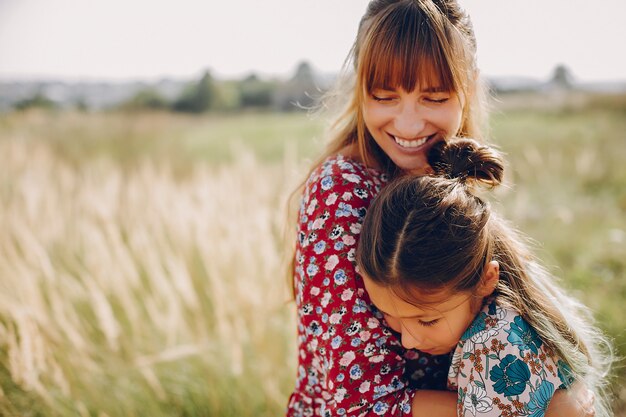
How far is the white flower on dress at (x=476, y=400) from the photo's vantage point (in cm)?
134

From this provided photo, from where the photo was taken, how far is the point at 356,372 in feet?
4.70

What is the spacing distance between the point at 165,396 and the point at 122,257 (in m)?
0.86

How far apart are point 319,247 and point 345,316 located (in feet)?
0.64

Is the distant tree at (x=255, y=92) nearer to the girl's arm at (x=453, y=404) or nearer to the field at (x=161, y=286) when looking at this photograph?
the field at (x=161, y=286)

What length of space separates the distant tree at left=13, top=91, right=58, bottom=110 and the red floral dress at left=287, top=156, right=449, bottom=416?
1020 centimetres

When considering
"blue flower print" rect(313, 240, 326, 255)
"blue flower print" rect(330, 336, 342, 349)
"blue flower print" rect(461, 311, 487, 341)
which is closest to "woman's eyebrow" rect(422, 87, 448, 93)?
"blue flower print" rect(313, 240, 326, 255)

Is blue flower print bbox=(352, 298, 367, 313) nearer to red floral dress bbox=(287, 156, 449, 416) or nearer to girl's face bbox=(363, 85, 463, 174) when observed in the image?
red floral dress bbox=(287, 156, 449, 416)

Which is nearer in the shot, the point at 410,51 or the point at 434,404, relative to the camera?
the point at 434,404

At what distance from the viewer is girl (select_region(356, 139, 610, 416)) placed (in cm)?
135

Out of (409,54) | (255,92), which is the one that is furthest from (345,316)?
(255,92)

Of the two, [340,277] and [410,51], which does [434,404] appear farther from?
[410,51]

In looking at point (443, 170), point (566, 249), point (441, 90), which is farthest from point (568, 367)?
point (566, 249)

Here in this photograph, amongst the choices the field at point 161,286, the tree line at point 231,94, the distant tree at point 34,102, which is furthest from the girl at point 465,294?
the tree line at point 231,94

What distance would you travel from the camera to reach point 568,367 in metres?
1.50
